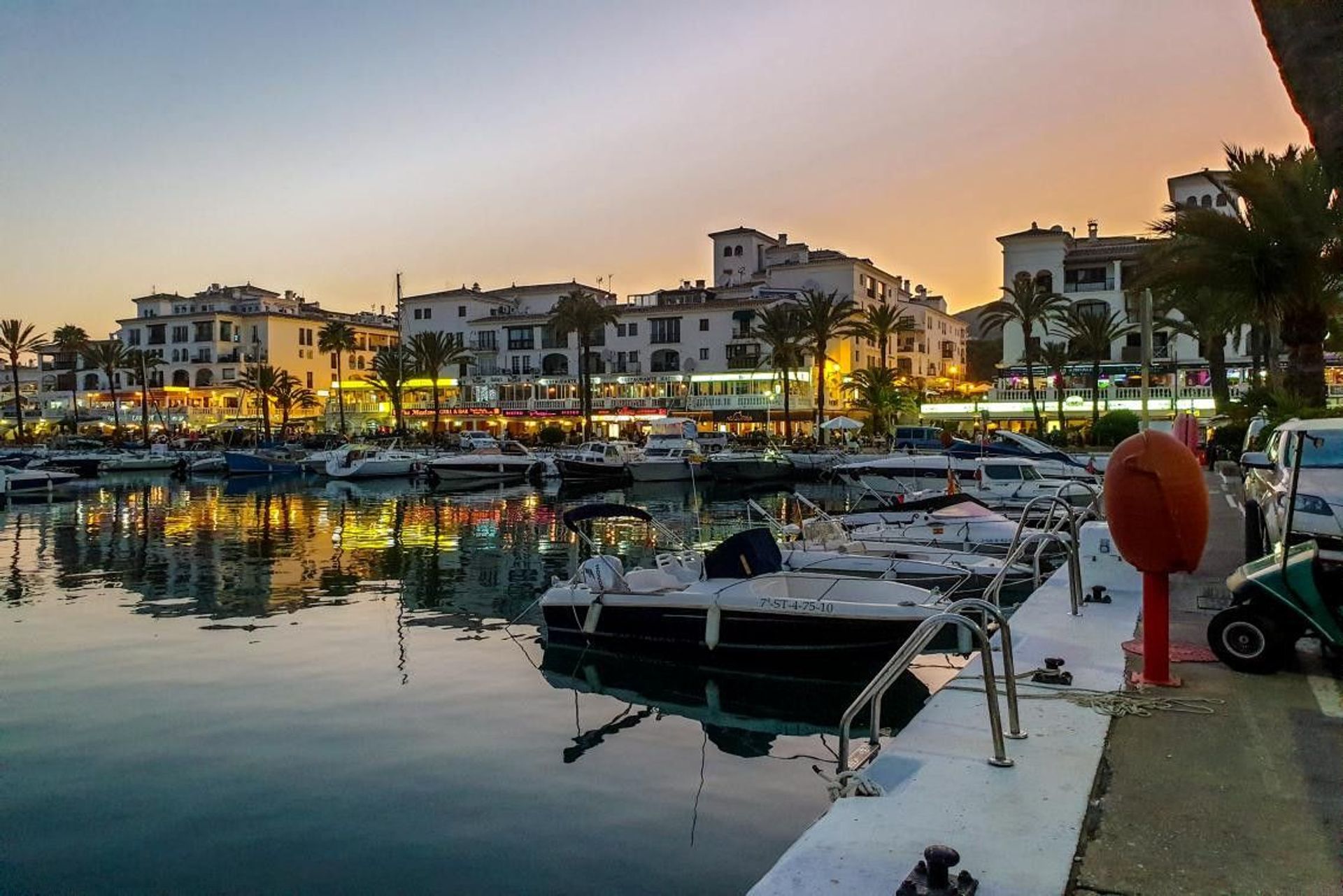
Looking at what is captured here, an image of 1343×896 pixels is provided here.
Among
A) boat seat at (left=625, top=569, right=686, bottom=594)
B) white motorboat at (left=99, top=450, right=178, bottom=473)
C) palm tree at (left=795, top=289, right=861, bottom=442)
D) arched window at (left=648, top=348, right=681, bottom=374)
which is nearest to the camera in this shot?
boat seat at (left=625, top=569, right=686, bottom=594)

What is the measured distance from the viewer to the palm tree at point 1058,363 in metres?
71.0

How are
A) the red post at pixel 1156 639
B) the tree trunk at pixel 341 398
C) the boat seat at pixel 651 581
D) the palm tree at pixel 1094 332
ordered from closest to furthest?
the red post at pixel 1156 639, the boat seat at pixel 651 581, the palm tree at pixel 1094 332, the tree trunk at pixel 341 398

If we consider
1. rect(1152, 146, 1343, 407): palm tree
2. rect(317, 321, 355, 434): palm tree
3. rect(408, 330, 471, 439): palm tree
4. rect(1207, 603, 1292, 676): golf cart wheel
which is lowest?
rect(1207, 603, 1292, 676): golf cart wheel

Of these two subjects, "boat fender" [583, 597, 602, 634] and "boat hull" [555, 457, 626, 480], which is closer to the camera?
"boat fender" [583, 597, 602, 634]

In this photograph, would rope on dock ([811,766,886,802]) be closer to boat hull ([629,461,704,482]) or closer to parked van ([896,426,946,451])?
parked van ([896,426,946,451])

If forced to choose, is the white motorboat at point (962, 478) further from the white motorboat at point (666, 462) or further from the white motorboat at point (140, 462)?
the white motorboat at point (140, 462)

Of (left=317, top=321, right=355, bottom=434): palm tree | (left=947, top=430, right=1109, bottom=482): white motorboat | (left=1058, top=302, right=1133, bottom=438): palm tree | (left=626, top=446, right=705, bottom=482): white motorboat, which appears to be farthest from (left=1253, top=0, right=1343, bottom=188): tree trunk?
(left=317, top=321, right=355, bottom=434): palm tree

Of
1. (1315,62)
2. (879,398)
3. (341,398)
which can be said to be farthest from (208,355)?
(1315,62)

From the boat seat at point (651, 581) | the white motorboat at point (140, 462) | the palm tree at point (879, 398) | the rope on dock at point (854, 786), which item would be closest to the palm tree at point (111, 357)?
the white motorboat at point (140, 462)

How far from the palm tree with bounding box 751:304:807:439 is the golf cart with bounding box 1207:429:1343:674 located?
237 ft

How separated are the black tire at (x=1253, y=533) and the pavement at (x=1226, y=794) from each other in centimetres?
449

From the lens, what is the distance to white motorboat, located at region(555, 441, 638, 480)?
64.3 m

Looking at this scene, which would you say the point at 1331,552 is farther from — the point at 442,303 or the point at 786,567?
the point at 442,303

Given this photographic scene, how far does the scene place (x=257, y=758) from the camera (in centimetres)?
1187
